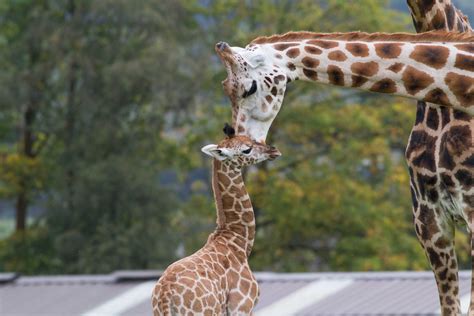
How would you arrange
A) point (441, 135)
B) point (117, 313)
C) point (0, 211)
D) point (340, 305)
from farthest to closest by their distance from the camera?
point (0, 211) < point (117, 313) < point (340, 305) < point (441, 135)

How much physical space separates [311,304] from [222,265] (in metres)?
10.7

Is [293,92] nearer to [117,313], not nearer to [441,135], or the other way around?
[117,313]

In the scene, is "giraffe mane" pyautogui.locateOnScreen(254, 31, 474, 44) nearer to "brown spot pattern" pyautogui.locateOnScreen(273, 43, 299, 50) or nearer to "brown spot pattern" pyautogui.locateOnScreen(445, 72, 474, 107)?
"brown spot pattern" pyautogui.locateOnScreen(273, 43, 299, 50)

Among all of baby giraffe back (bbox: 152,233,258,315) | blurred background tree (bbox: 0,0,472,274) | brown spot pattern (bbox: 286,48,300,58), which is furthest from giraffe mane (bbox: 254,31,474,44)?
blurred background tree (bbox: 0,0,472,274)

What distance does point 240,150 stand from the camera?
27.1ft

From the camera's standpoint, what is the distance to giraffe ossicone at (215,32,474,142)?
789 cm

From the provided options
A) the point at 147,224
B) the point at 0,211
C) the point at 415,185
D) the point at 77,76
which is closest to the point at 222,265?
the point at 415,185

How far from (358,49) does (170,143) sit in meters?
31.1

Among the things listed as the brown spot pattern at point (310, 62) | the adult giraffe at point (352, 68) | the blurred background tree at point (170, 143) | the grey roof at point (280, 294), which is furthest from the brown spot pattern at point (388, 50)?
the blurred background tree at point (170, 143)

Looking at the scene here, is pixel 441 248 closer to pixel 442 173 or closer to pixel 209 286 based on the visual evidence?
pixel 442 173

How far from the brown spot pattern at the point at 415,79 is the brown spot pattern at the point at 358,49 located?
26cm

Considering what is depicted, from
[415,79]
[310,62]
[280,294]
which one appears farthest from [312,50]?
[280,294]

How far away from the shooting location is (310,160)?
123ft

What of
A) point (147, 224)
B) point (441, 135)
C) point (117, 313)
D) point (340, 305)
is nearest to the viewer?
point (441, 135)
